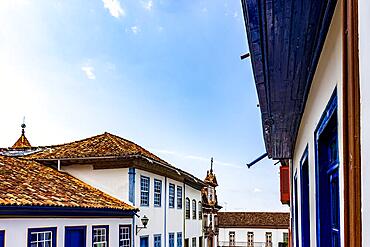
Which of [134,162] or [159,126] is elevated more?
[159,126]

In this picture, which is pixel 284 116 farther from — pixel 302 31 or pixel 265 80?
pixel 302 31

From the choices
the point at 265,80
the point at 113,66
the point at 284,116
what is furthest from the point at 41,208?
the point at 265,80

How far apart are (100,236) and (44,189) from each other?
2279 millimetres

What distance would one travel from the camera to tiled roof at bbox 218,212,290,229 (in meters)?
47.8

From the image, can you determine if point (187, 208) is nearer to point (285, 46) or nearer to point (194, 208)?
point (194, 208)

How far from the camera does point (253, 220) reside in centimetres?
4850

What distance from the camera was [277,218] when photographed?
48312mm

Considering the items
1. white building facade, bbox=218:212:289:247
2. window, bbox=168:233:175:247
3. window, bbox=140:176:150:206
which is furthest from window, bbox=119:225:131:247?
white building facade, bbox=218:212:289:247

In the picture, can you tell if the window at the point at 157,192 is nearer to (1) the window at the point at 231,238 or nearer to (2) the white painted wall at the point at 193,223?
(2) the white painted wall at the point at 193,223

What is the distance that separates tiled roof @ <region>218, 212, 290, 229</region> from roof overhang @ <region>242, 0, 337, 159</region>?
44092mm

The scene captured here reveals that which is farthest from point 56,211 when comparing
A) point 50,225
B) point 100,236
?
point 100,236

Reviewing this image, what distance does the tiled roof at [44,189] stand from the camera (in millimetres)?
12219

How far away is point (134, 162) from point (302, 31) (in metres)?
15.2

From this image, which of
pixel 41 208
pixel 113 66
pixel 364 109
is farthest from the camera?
pixel 113 66
